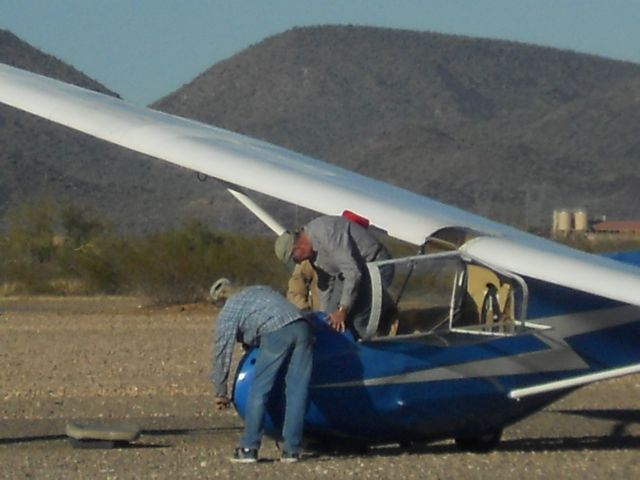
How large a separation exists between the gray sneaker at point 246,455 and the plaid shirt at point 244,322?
0.39 meters

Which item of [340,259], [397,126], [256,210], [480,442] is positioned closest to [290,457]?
[340,259]

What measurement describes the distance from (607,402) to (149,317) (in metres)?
17.3

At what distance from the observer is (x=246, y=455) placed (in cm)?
1094

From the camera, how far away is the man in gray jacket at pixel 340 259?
11.1m

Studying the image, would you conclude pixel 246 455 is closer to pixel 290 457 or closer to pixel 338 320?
pixel 290 457

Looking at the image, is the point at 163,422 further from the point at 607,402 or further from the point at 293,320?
the point at 607,402

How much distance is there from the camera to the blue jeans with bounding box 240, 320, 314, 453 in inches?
424

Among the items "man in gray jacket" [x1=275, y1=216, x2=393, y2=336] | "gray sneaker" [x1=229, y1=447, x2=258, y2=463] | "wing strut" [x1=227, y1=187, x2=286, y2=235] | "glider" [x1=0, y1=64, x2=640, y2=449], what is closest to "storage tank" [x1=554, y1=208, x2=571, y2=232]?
"wing strut" [x1=227, y1=187, x2=286, y2=235]

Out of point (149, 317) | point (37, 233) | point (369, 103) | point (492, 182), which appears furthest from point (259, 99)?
point (149, 317)

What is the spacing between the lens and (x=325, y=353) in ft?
36.0

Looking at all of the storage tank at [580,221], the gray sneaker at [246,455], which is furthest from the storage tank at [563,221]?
the gray sneaker at [246,455]

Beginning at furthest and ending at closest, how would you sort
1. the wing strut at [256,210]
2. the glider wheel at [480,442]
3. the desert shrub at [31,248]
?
the desert shrub at [31,248] → the wing strut at [256,210] → the glider wheel at [480,442]

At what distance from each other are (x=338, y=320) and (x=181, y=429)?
2.91 m

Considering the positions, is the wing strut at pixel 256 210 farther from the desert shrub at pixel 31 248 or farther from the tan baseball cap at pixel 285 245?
the desert shrub at pixel 31 248
